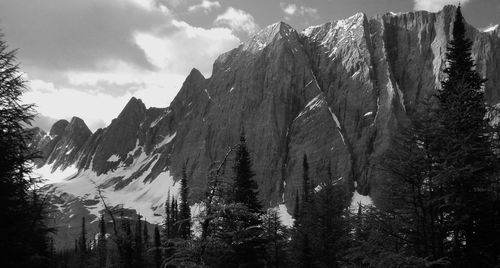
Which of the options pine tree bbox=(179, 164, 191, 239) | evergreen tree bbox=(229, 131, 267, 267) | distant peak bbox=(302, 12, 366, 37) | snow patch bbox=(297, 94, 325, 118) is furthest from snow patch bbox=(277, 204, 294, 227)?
evergreen tree bbox=(229, 131, 267, 267)

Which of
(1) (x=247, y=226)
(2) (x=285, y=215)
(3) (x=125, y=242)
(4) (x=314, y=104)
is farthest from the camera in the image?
(4) (x=314, y=104)

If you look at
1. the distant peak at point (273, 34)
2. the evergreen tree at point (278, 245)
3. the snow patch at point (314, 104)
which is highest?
the distant peak at point (273, 34)

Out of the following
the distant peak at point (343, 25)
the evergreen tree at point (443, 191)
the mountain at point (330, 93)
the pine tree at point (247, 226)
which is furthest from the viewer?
the distant peak at point (343, 25)

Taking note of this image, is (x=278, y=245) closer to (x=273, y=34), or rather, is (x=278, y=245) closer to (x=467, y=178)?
(x=467, y=178)

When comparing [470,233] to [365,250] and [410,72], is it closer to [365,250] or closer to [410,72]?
[365,250]

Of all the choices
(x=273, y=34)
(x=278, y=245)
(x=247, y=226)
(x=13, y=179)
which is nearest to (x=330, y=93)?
(x=273, y=34)

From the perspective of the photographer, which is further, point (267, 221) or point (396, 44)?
point (396, 44)

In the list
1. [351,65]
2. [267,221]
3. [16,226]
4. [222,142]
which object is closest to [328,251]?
[267,221]

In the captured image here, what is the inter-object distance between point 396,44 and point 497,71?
121 feet

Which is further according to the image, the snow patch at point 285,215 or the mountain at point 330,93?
the mountain at point 330,93

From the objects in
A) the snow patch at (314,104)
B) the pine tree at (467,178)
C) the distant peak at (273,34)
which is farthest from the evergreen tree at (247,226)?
the distant peak at (273,34)

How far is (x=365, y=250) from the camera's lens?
1620 centimetres

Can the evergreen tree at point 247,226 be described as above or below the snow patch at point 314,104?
below

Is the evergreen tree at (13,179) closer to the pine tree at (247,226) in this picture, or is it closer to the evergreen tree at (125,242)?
the evergreen tree at (125,242)
